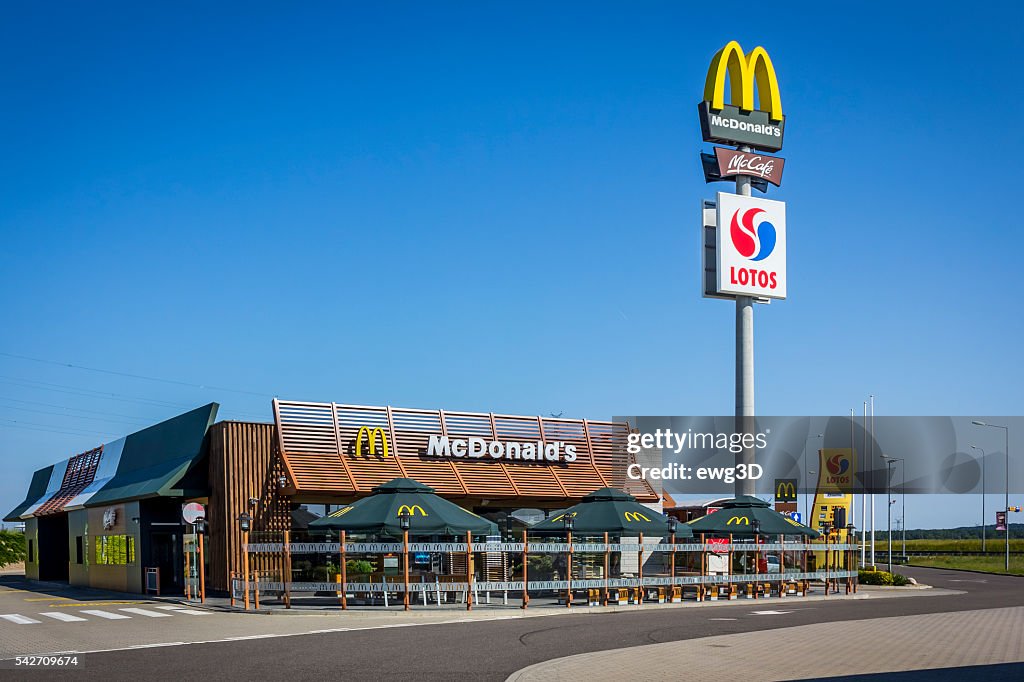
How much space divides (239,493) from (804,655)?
22.5 metres

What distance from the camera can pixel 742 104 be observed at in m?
48.0

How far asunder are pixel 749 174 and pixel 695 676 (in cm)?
3655

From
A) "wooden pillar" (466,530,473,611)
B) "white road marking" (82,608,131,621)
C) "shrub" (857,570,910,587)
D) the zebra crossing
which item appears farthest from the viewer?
"shrub" (857,570,910,587)

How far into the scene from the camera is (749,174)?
48125mm

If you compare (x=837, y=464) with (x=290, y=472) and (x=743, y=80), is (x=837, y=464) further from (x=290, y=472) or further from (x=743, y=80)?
(x=290, y=472)

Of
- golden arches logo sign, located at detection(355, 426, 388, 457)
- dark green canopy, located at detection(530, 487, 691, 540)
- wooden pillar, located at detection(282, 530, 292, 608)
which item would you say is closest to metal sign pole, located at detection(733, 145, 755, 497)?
dark green canopy, located at detection(530, 487, 691, 540)

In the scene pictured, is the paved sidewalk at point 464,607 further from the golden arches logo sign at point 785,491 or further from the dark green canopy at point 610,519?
the golden arches logo sign at point 785,491

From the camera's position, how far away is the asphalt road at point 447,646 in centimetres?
1523

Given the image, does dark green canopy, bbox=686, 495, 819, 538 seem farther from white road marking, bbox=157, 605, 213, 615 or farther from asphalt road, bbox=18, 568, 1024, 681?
A: white road marking, bbox=157, 605, 213, 615

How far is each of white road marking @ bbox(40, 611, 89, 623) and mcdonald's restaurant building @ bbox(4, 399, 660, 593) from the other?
4.84 m

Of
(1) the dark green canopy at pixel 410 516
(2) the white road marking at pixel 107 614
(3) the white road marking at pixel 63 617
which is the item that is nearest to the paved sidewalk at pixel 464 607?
(1) the dark green canopy at pixel 410 516

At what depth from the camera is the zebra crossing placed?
83.8 feet

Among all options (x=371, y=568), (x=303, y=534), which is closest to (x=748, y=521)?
(x=371, y=568)

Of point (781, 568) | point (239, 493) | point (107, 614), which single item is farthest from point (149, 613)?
point (781, 568)
